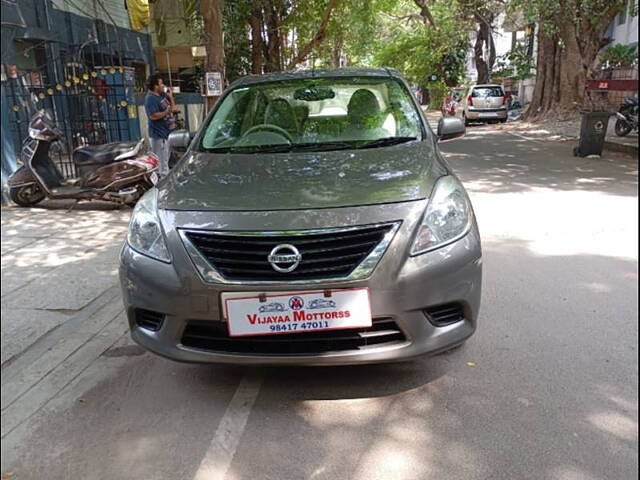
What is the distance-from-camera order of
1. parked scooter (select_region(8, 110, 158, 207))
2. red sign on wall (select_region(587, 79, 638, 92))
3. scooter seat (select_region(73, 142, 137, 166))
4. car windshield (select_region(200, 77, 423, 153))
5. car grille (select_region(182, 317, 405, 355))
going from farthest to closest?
scooter seat (select_region(73, 142, 137, 166)) → parked scooter (select_region(8, 110, 158, 207)) → car windshield (select_region(200, 77, 423, 153)) → car grille (select_region(182, 317, 405, 355)) → red sign on wall (select_region(587, 79, 638, 92))

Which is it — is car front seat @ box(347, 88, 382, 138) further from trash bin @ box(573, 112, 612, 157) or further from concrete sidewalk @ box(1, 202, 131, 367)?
trash bin @ box(573, 112, 612, 157)

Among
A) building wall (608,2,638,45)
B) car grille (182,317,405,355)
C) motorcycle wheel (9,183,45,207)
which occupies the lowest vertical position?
motorcycle wheel (9,183,45,207)

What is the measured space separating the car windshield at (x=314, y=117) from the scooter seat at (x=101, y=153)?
11.5 feet

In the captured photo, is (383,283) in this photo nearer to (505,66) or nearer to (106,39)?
(106,39)

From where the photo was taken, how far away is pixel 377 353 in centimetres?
257

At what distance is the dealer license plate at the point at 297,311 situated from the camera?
8.14 ft

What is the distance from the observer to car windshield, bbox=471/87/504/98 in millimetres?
21250

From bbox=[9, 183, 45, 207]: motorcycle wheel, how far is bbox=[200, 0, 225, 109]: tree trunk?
106 inches

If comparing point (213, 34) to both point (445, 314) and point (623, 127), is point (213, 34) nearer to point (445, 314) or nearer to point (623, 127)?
point (623, 127)

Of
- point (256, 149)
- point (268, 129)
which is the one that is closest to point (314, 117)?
point (268, 129)

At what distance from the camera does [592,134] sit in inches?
413

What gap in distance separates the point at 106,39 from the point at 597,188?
32.1 ft

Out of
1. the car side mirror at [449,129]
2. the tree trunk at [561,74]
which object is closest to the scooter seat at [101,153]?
the car side mirror at [449,129]

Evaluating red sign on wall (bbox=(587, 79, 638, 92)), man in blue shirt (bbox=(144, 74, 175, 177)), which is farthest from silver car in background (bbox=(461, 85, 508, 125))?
red sign on wall (bbox=(587, 79, 638, 92))
